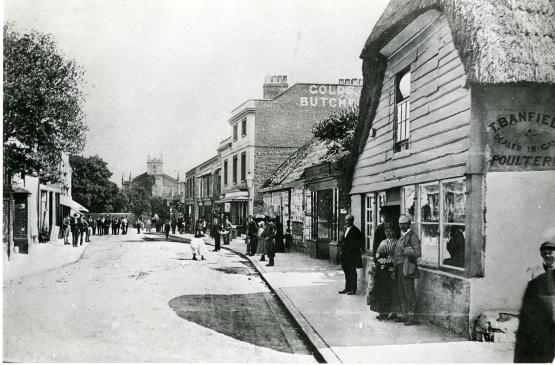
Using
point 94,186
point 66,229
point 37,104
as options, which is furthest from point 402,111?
point 94,186

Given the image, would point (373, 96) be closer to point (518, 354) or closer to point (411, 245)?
→ point (411, 245)

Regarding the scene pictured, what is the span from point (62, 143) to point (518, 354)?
35.4 feet

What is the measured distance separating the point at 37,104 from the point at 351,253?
22.2 feet

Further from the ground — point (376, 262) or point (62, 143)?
point (62, 143)

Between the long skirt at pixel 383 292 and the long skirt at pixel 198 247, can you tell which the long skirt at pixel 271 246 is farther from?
the long skirt at pixel 383 292

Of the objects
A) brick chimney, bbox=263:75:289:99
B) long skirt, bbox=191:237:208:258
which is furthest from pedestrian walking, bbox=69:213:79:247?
brick chimney, bbox=263:75:289:99

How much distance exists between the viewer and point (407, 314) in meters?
8.57

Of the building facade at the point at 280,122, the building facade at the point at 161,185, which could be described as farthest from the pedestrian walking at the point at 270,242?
the building facade at the point at 161,185

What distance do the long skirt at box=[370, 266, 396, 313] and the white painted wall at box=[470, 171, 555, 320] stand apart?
5.80ft

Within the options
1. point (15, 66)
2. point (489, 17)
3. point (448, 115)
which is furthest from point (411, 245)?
point (15, 66)

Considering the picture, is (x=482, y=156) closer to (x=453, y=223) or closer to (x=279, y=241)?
(x=453, y=223)

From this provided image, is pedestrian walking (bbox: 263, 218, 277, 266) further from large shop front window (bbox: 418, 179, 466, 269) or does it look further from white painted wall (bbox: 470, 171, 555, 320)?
white painted wall (bbox: 470, 171, 555, 320)

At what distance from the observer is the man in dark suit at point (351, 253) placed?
11.1 m

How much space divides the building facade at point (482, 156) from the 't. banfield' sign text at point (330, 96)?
26.7 metres
